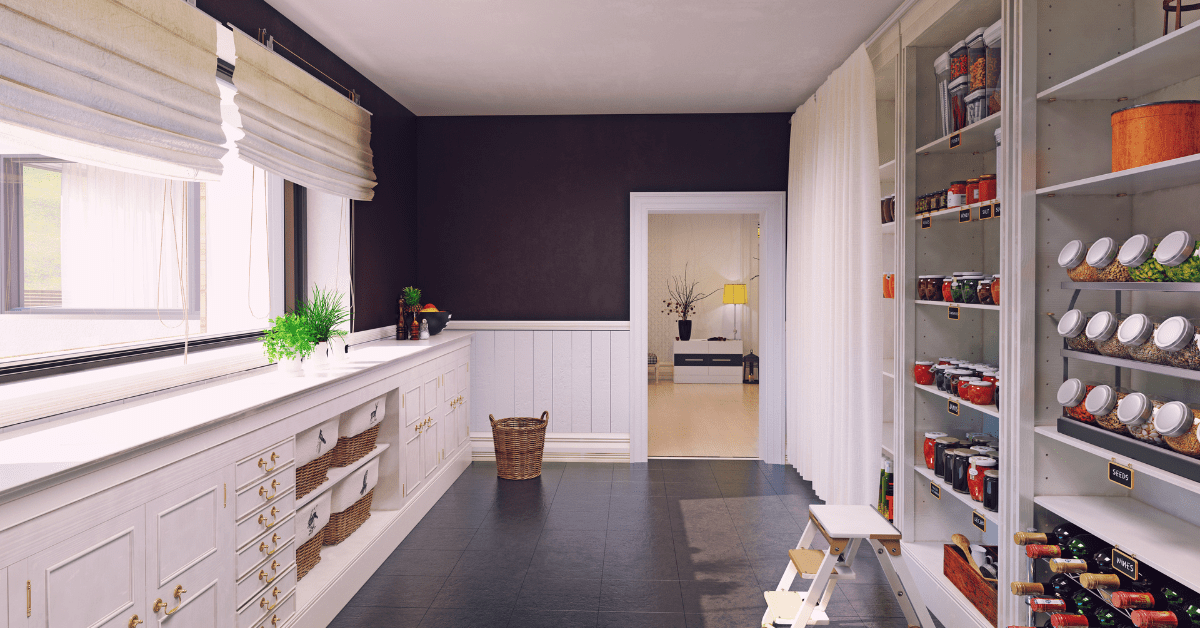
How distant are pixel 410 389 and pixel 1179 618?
3464mm

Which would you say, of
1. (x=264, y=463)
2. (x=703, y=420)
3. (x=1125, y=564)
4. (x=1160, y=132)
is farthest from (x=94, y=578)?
(x=703, y=420)

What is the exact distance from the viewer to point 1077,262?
6.68 feet

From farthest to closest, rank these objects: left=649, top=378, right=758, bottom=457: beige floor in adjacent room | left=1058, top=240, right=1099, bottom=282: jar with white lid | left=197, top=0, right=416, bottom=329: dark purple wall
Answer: left=649, top=378, right=758, bottom=457: beige floor in adjacent room → left=197, top=0, right=416, bottom=329: dark purple wall → left=1058, top=240, right=1099, bottom=282: jar with white lid

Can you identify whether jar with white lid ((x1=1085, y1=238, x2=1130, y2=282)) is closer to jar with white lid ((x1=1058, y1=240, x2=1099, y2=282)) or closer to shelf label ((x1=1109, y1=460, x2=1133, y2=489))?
jar with white lid ((x1=1058, y1=240, x2=1099, y2=282))

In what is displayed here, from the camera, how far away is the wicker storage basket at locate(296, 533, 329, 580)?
285cm

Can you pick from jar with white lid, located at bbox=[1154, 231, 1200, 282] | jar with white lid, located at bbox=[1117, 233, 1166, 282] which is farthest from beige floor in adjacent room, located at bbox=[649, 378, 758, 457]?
jar with white lid, located at bbox=[1154, 231, 1200, 282]

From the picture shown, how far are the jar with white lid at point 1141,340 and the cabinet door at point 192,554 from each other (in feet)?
8.64

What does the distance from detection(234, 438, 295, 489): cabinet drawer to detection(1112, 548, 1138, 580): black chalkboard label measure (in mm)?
2623

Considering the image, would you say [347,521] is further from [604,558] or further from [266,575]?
[604,558]

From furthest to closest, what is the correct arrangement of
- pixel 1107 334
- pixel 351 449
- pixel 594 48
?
1. pixel 594 48
2. pixel 351 449
3. pixel 1107 334

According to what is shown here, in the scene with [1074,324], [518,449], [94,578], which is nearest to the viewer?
[94,578]

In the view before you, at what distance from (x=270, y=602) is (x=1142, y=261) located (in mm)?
2945

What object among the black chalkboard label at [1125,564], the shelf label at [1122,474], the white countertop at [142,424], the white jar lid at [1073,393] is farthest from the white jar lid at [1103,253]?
the white countertop at [142,424]

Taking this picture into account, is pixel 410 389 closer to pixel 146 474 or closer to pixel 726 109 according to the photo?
pixel 146 474
